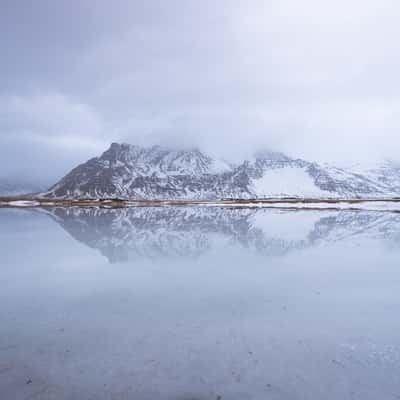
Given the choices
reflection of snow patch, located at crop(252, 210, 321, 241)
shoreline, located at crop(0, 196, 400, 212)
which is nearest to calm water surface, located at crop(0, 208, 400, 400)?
reflection of snow patch, located at crop(252, 210, 321, 241)

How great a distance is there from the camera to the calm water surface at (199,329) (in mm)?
5145

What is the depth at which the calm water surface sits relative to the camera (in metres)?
5.14

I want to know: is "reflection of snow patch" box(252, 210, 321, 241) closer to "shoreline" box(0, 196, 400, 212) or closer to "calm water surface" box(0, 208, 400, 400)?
"calm water surface" box(0, 208, 400, 400)

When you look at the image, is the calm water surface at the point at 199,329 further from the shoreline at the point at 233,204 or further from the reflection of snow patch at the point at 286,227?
the shoreline at the point at 233,204

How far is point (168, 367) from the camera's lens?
5.63 m

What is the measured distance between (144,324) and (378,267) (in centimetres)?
1248

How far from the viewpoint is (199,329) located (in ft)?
23.7

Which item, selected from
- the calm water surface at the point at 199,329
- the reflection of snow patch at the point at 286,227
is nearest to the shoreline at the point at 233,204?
the reflection of snow patch at the point at 286,227

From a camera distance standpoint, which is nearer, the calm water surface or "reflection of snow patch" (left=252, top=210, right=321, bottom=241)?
the calm water surface

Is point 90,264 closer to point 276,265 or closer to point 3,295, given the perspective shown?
point 3,295

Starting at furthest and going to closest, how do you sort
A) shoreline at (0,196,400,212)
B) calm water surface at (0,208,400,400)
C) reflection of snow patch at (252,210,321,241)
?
shoreline at (0,196,400,212), reflection of snow patch at (252,210,321,241), calm water surface at (0,208,400,400)

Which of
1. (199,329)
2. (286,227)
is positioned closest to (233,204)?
(286,227)

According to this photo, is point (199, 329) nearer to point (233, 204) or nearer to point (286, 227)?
point (286, 227)

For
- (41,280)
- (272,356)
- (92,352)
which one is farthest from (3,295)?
(272,356)
